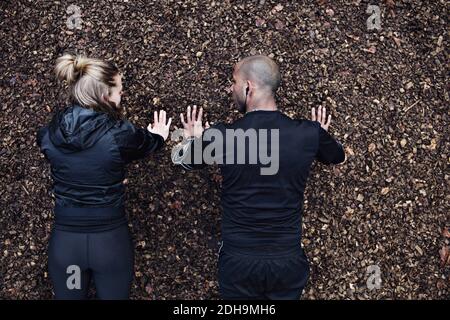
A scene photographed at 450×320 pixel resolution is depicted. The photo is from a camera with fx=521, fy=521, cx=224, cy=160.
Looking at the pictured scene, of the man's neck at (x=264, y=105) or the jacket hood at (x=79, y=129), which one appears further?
the man's neck at (x=264, y=105)

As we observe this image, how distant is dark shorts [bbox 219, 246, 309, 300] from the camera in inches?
130

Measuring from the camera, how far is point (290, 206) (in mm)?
3283

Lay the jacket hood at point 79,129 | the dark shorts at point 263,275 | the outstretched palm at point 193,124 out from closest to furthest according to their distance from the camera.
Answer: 1. the jacket hood at point 79,129
2. the dark shorts at point 263,275
3. the outstretched palm at point 193,124

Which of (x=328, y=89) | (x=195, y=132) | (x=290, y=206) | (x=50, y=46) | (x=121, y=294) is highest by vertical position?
(x=50, y=46)

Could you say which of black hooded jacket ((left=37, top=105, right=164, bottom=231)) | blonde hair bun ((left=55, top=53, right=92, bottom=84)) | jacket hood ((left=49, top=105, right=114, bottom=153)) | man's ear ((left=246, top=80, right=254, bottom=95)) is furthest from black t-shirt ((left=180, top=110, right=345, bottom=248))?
blonde hair bun ((left=55, top=53, right=92, bottom=84))

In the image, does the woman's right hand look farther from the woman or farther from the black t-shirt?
the black t-shirt

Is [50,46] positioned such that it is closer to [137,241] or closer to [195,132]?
[195,132]

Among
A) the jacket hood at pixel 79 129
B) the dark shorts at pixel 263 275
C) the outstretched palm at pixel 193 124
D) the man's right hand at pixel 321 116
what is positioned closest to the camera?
the jacket hood at pixel 79 129

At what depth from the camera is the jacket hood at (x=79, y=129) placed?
125 inches

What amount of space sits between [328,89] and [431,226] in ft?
4.64

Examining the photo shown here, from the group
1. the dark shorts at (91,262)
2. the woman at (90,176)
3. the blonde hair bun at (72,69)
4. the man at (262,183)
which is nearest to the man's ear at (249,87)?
the man at (262,183)

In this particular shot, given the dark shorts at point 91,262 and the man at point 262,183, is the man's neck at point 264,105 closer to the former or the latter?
the man at point 262,183

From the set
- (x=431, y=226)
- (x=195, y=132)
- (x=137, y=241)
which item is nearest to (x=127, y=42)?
(x=195, y=132)

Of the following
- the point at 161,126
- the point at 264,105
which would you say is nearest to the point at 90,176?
the point at 161,126
